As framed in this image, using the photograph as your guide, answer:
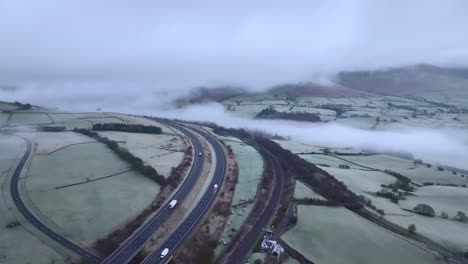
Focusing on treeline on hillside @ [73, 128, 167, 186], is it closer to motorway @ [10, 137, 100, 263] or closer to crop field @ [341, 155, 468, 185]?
motorway @ [10, 137, 100, 263]

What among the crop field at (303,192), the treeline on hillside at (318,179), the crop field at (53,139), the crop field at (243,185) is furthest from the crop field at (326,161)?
the crop field at (53,139)

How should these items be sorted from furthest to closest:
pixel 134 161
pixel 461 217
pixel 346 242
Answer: pixel 134 161 → pixel 461 217 → pixel 346 242

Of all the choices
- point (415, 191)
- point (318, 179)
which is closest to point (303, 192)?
point (318, 179)

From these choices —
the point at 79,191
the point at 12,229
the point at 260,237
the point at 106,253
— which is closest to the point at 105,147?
the point at 79,191

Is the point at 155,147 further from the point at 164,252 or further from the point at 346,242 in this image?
the point at 346,242

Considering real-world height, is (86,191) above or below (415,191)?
above

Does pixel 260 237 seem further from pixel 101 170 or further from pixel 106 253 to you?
pixel 101 170

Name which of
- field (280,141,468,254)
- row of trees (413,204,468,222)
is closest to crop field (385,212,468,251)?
field (280,141,468,254)
